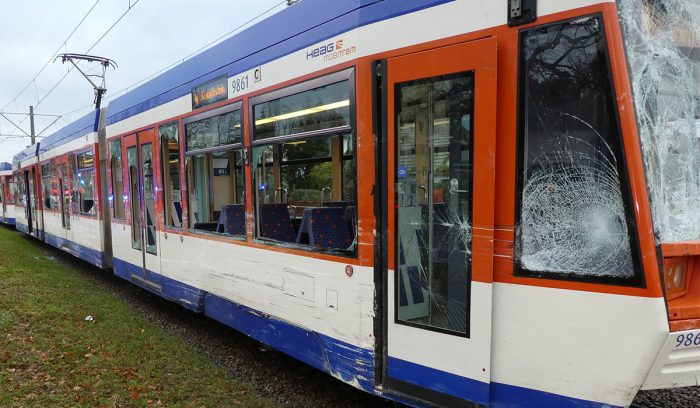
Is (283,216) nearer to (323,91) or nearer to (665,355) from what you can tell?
(323,91)

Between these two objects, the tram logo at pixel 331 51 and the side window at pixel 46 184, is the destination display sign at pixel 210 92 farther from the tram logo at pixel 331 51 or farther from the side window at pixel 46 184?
the side window at pixel 46 184

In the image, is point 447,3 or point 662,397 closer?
point 447,3

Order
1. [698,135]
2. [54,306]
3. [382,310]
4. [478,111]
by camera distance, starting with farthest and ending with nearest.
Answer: [54,306] < [382,310] < [478,111] < [698,135]

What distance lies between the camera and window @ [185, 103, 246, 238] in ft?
15.3

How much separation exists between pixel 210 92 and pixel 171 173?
155cm

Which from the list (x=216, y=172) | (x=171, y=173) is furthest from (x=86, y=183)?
(x=216, y=172)

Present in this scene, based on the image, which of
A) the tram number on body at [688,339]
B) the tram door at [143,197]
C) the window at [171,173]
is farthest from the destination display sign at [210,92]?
the tram number on body at [688,339]

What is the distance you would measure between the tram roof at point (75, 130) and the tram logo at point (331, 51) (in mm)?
6664

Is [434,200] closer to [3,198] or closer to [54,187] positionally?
[54,187]

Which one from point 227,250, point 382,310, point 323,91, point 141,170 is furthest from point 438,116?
point 141,170

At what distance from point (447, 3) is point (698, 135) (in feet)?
4.95

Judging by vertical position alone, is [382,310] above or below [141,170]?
below

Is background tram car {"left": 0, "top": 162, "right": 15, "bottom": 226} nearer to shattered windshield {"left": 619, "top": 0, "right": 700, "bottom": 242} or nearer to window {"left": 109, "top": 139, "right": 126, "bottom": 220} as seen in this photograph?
window {"left": 109, "top": 139, "right": 126, "bottom": 220}

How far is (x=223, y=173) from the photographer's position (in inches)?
245
